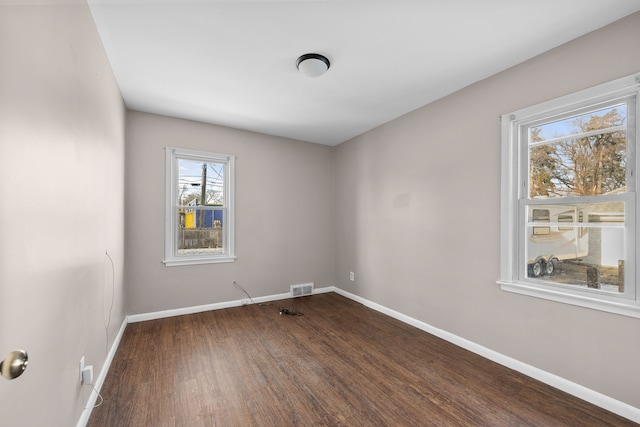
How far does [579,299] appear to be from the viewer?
6.71ft

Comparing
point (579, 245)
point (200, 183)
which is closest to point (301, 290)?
point (200, 183)

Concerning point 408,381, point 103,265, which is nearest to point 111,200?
point 103,265

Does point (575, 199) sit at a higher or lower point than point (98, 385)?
higher

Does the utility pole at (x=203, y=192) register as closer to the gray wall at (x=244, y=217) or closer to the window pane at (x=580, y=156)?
the gray wall at (x=244, y=217)

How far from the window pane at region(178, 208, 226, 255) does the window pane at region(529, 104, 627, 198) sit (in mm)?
3689

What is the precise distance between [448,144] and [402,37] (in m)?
1.31

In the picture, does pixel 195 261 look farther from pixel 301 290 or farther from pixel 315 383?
pixel 315 383

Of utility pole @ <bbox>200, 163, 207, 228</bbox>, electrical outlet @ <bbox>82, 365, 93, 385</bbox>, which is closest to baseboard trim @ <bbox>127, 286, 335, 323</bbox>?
utility pole @ <bbox>200, 163, 207, 228</bbox>

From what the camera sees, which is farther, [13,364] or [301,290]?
[301,290]

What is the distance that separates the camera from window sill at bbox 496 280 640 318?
1.84 meters

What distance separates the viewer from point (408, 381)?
224cm

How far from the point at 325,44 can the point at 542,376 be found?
312 cm

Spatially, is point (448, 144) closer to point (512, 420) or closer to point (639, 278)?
point (639, 278)

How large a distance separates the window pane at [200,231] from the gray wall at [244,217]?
0.74ft
